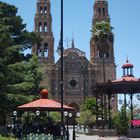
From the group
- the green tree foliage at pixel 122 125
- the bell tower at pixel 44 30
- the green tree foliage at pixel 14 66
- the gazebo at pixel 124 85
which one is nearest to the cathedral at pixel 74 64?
the bell tower at pixel 44 30

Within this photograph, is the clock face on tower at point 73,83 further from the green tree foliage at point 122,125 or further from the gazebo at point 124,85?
the green tree foliage at point 122,125

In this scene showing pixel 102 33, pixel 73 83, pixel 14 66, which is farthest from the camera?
pixel 73 83

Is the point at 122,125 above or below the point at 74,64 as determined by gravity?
below

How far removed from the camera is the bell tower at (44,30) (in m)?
102

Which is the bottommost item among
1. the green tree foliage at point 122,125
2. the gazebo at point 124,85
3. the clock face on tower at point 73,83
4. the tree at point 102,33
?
the green tree foliage at point 122,125

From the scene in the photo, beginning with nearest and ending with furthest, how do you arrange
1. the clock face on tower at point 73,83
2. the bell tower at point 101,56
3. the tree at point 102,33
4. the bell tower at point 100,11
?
the tree at point 102,33
the bell tower at point 101,56
the clock face on tower at point 73,83
the bell tower at point 100,11

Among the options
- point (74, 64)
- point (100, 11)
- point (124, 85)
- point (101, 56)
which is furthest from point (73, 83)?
point (124, 85)

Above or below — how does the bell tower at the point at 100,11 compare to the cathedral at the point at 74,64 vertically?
above

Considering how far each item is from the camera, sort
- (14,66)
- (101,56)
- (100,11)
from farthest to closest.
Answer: (100,11)
(101,56)
(14,66)

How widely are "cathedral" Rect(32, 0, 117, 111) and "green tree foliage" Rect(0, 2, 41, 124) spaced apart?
1997 inches

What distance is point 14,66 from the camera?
38.3m

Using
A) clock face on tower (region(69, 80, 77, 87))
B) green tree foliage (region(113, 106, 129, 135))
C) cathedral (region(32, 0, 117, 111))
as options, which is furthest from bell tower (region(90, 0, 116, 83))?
green tree foliage (region(113, 106, 129, 135))

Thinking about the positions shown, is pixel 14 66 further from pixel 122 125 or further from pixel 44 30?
pixel 44 30

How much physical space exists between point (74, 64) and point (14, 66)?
6613 centimetres
